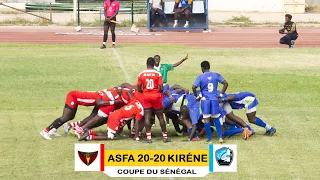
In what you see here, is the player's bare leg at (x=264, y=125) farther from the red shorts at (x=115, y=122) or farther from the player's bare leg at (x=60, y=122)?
the player's bare leg at (x=60, y=122)

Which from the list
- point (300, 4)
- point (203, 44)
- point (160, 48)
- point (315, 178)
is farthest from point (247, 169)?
point (300, 4)

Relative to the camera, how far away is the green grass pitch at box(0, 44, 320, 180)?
16484 mm

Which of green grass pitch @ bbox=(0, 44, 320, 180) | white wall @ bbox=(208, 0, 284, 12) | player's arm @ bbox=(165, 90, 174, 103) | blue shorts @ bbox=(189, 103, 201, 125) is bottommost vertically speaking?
green grass pitch @ bbox=(0, 44, 320, 180)

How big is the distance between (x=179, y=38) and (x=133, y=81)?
1273 cm

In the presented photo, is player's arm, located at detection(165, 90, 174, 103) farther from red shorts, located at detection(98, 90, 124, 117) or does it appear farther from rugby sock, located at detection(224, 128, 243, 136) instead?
rugby sock, located at detection(224, 128, 243, 136)

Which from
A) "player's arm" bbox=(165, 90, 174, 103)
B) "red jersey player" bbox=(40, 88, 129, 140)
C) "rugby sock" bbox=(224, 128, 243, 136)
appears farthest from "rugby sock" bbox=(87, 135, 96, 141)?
"rugby sock" bbox=(224, 128, 243, 136)

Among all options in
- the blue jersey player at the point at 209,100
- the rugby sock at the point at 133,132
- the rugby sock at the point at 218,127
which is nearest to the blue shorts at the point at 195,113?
the blue jersey player at the point at 209,100

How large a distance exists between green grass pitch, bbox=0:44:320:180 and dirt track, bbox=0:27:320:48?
2638 millimetres

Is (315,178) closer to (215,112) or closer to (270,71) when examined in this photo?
(215,112)

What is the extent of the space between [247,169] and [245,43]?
23092mm

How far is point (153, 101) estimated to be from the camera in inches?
711

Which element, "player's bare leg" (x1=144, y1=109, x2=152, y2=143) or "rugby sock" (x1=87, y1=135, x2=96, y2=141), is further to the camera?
"rugby sock" (x1=87, y1=135, x2=96, y2=141)

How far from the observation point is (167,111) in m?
18.9

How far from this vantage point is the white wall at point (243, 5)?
5412 cm
